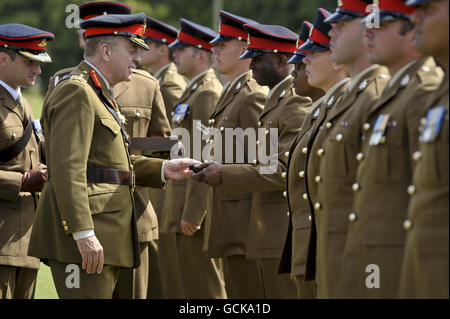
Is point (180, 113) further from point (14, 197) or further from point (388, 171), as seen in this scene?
point (388, 171)

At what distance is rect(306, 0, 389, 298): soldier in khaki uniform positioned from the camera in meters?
4.91

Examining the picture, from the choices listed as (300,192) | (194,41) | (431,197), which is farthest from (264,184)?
(194,41)

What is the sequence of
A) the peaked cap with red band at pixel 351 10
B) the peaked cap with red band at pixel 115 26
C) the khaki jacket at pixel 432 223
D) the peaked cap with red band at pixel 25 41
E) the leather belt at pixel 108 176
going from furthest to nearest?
the peaked cap with red band at pixel 25 41
the peaked cap with red band at pixel 115 26
the leather belt at pixel 108 176
the peaked cap with red band at pixel 351 10
the khaki jacket at pixel 432 223

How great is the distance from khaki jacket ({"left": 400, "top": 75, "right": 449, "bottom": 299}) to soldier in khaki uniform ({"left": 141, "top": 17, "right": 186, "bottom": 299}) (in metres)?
5.07

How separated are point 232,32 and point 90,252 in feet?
9.99

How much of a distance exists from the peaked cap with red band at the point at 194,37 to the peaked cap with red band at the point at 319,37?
344cm

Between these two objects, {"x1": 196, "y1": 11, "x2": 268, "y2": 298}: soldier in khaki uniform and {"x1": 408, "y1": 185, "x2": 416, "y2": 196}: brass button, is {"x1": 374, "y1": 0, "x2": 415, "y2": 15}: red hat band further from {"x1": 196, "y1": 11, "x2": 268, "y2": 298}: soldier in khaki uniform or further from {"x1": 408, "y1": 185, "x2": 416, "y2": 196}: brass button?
{"x1": 196, "y1": 11, "x2": 268, "y2": 298}: soldier in khaki uniform

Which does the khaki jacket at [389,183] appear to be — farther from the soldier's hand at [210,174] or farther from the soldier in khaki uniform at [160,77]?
the soldier in khaki uniform at [160,77]

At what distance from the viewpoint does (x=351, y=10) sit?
5.27 m

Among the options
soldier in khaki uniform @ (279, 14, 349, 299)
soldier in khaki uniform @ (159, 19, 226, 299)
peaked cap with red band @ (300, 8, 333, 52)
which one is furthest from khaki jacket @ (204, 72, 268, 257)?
peaked cap with red band @ (300, 8, 333, 52)

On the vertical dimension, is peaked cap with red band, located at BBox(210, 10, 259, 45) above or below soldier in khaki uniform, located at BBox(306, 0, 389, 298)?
above

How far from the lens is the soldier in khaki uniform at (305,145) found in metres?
5.62

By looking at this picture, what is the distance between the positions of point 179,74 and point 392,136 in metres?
5.86

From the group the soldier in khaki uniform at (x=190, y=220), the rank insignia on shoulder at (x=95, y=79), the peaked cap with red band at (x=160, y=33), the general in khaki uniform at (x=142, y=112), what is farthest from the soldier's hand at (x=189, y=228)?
the peaked cap with red band at (x=160, y=33)
